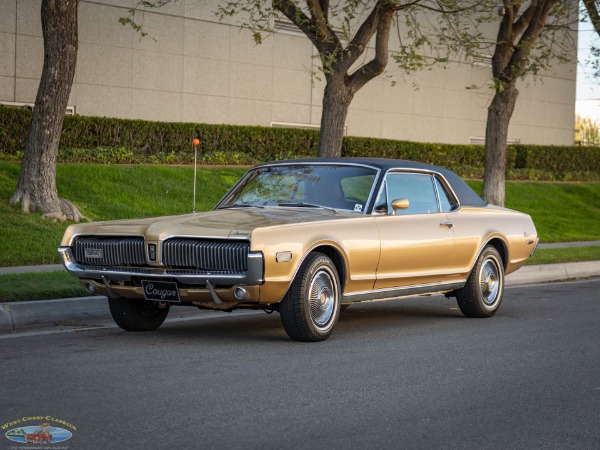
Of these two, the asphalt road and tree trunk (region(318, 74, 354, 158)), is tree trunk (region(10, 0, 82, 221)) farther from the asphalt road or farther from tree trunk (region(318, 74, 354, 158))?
the asphalt road

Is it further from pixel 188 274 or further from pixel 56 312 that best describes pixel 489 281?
pixel 56 312

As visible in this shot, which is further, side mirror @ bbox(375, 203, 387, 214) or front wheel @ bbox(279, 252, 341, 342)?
side mirror @ bbox(375, 203, 387, 214)

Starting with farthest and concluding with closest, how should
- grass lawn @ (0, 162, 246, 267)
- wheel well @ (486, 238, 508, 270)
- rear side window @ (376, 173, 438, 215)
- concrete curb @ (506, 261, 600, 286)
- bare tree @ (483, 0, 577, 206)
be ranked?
1. bare tree @ (483, 0, 577, 206)
2. concrete curb @ (506, 261, 600, 286)
3. grass lawn @ (0, 162, 246, 267)
4. wheel well @ (486, 238, 508, 270)
5. rear side window @ (376, 173, 438, 215)

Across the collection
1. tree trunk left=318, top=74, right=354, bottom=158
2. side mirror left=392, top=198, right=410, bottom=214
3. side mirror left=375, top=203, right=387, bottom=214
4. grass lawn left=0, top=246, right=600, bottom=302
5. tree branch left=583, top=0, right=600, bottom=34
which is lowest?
grass lawn left=0, top=246, right=600, bottom=302

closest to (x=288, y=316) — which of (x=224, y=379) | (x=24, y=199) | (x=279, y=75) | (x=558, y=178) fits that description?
(x=224, y=379)

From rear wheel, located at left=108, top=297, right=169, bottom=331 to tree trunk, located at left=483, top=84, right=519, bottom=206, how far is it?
14789 millimetres

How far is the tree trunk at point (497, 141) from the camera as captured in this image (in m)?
23.5

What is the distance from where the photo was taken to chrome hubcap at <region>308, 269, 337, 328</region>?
906cm

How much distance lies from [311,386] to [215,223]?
2215mm

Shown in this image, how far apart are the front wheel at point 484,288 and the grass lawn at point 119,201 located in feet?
21.1

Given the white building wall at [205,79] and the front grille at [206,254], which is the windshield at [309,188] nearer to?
the front grille at [206,254]

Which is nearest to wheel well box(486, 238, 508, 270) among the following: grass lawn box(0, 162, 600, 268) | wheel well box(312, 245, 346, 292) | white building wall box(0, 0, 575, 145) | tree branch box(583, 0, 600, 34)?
wheel well box(312, 245, 346, 292)

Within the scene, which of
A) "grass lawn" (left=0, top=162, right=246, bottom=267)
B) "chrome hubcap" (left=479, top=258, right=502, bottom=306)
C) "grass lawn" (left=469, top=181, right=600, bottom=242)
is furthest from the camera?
"grass lawn" (left=469, top=181, right=600, bottom=242)

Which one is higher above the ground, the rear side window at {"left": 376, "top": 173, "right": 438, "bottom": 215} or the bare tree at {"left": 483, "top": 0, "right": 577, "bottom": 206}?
the bare tree at {"left": 483, "top": 0, "right": 577, "bottom": 206}
